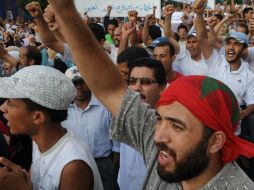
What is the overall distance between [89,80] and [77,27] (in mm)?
223

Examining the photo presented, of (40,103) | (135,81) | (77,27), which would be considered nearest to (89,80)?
(77,27)

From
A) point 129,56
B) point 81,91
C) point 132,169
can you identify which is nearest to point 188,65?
point 129,56

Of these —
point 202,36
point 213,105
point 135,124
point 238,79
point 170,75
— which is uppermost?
point 213,105

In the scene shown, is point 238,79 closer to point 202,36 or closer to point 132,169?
point 202,36

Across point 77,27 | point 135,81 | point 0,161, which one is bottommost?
point 135,81

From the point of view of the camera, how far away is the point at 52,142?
202cm

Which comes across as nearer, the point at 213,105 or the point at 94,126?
the point at 213,105

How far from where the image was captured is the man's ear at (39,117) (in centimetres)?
202

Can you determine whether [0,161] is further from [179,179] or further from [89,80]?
[179,179]

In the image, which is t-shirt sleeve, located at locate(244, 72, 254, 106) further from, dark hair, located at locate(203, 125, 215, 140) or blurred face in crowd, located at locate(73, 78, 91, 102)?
dark hair, located at locate(203, 125, 215, 140)

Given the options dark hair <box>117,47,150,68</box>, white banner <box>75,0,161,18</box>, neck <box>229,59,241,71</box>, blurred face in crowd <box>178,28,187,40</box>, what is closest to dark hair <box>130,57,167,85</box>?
dark hair <box>117,47,150,68</box>

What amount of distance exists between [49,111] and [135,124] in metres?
0.52

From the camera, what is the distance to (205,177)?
146 cm

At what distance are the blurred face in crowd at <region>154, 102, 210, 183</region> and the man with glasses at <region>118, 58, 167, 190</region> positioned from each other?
972 millimetres
